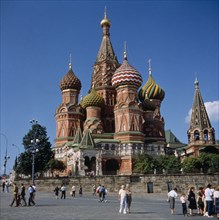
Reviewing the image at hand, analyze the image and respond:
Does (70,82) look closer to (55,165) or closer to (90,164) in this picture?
(55,165)

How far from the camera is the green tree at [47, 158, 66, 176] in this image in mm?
58400

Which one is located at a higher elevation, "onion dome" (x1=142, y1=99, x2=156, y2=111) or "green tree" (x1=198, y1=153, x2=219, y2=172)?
"onion dome" (x1=142, y1=99, x2=156, y2=111)

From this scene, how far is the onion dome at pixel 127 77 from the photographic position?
6881cm

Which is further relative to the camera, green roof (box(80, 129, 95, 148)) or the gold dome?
the gold dome

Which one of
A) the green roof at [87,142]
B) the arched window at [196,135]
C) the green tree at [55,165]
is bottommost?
the green tree at [55,165]

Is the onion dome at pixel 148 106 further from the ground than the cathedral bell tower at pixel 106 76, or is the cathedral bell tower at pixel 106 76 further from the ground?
the cathedral bell tower at pixel 106 76

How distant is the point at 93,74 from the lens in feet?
265

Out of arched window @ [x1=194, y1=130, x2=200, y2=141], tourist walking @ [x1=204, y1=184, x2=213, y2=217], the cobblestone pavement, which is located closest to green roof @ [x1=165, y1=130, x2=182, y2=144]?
arched window @ [x1=194, y1=130, x2=200, y2=141]

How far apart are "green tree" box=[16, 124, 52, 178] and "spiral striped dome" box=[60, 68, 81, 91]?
634 inches

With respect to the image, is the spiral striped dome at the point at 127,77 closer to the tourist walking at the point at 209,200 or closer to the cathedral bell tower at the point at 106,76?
the cathedral bell tower at the point at 106,76

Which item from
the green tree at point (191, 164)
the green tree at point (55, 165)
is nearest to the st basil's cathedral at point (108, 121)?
the green tree at point (55, 165)

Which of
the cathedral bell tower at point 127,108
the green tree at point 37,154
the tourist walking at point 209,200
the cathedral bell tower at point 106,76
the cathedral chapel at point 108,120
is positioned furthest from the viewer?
the cathedral bell tower at point 106,76

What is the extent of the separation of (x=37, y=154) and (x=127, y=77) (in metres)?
24.2

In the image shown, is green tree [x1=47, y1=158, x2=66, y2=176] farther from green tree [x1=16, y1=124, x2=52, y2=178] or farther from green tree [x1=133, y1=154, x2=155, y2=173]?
green tree [x1=133, y1=154, x2=155, y2=173]
